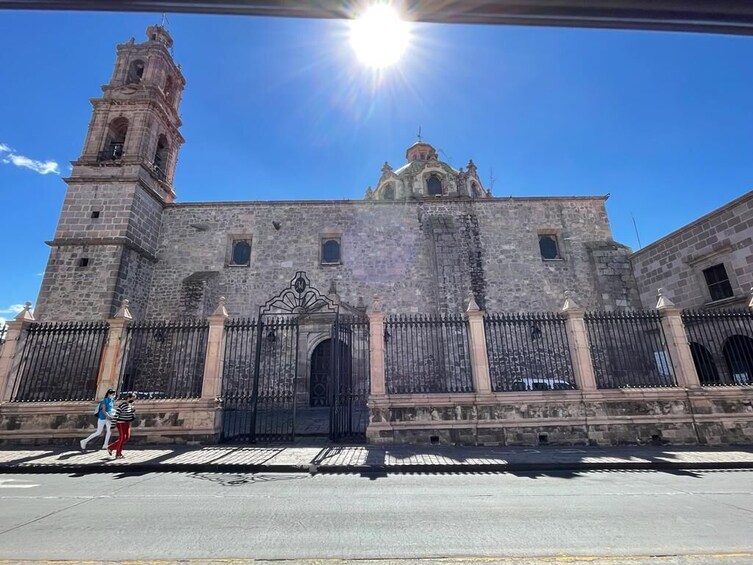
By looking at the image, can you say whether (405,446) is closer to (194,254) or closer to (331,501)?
(331,501)

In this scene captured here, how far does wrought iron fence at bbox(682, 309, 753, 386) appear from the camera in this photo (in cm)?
952

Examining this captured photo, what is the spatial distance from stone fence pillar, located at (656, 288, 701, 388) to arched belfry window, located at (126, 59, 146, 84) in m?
24.5

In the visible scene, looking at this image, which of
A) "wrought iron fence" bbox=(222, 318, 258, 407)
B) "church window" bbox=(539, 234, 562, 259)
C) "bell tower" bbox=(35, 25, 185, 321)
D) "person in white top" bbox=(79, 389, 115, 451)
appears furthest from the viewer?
"church window" bbox=(539, 234, 562, 259)

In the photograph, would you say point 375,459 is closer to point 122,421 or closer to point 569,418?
point 569,418

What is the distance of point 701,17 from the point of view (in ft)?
4.24

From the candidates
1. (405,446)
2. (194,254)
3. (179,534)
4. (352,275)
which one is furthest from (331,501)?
(194,254)

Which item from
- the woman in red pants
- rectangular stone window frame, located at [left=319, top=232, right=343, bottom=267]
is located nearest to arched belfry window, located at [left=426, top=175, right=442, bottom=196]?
rectangular stone window frame, located at [left=319, top=232, right=343, bottom=267]

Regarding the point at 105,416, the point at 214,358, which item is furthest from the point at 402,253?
the point at 105,416

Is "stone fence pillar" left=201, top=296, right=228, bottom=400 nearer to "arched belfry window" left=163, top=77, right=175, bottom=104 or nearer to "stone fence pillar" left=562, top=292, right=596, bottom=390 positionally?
"stone fence pillar" left=562, top=292, right=596, bottom=390

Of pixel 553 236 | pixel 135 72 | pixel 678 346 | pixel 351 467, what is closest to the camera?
pixel 351 467

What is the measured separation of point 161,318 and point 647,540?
17.5 m

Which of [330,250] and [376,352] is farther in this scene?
[330,250]

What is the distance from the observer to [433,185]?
76.9 feet

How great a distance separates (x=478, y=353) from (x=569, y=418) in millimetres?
2649
